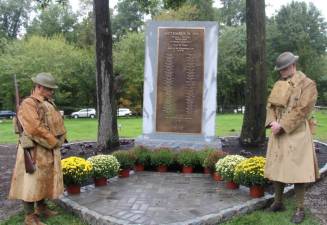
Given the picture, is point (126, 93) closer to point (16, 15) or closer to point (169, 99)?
point (16, 15)

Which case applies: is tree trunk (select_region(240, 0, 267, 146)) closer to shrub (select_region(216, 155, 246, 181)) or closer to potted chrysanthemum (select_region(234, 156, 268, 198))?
shrub (select_region(216, 155, 246, 181))

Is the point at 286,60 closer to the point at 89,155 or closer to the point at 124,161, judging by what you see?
the point at 124,161

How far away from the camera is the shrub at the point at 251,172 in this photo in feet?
24.3

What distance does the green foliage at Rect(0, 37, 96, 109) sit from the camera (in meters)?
41.2

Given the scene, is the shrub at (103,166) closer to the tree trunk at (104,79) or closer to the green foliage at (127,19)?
the tree trunk at (104,79)

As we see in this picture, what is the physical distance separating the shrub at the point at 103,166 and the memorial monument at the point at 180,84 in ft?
8.08

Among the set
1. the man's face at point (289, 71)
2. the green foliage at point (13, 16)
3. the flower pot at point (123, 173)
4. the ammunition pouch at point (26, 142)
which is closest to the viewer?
the ammunition pouch at point (26, 142)

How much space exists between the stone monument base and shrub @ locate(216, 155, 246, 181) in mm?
2272

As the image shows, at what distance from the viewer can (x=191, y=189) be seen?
8375 millimetres

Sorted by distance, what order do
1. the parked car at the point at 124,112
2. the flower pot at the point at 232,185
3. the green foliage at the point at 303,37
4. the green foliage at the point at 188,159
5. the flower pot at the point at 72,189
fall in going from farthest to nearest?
the green foliage at the point at 303,37, the parked car at the point at 124,112, the green foliage at the point at 188,159, the flower pot at the point at 232,185, the flower pot at the point at 72,189

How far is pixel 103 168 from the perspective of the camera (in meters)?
8.34

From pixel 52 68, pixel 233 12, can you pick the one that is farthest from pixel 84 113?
pixel 233 12

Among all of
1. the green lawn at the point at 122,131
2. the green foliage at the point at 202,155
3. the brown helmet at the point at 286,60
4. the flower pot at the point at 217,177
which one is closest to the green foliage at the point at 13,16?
the green lawn at the point at 122,131

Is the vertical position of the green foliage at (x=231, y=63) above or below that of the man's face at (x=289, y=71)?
above
